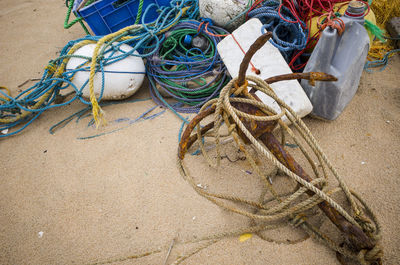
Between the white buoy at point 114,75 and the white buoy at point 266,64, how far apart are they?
89cm

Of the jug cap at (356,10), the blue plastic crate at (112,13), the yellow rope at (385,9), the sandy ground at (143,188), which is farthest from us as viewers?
the yellow rope at (385,9)

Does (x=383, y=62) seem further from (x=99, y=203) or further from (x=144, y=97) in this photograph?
(x=99, y=203)

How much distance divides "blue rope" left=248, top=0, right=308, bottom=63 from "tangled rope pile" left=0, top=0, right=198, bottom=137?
80 centimetres

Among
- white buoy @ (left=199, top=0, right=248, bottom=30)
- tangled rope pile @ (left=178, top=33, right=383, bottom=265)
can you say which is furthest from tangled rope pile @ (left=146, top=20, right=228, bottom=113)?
tangled rope pile @ (left=178, top=33, right=383, bottom=265)

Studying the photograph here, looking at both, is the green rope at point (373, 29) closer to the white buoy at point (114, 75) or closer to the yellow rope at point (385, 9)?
the yellow rope at point (385, 9)

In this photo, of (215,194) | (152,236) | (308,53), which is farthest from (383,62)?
(152,236)

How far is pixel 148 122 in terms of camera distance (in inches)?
96.5

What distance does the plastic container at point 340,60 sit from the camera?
179 centimetres

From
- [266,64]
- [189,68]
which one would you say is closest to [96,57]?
[189,68]

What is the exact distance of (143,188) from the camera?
1962 millimetres

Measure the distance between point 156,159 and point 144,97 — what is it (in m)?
0.91

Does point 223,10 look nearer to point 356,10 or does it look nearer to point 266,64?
point 266,64

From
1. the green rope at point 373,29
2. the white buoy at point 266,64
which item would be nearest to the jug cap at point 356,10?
the green rope at point 373,29

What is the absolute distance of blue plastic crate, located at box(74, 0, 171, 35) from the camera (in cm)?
262
